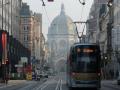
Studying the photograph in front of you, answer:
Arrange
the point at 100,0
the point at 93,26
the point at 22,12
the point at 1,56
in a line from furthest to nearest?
the point at 93,26, the point at 22,12, the point at 100,0, the point at 1,56

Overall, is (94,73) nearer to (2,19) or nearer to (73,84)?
(73,84)

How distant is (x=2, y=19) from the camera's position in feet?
350

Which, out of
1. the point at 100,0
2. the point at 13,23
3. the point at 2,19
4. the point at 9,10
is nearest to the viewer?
the point at 2,19

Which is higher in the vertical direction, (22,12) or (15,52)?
(22,12)

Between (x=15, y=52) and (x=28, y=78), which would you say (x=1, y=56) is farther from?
(x=15, y=52)

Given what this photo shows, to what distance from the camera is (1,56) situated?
95938mm

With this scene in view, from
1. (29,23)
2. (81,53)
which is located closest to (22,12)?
(29,23)

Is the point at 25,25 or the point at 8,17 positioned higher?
the point at 25,25

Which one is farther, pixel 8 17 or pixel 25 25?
pixel 25 25

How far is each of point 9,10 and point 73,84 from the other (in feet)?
265

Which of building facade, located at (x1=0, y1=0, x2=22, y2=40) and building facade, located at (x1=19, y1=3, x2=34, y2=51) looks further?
building facade, located at (x1=19, y1=3, x2=34, y2=51)

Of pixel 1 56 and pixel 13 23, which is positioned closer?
pixel 1 56

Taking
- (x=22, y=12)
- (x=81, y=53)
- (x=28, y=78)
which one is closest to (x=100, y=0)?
(x=22, y=12)

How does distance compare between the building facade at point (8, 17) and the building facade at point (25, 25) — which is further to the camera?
the building facade at point (25, 25)
